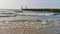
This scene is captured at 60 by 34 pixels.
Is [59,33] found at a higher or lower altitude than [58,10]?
higher

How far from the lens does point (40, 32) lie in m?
6.76

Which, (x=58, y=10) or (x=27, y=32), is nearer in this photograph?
(x=27, y=32)

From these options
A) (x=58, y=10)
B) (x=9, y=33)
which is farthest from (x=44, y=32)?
(x=58, y=10)

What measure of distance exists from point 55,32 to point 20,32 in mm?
1821

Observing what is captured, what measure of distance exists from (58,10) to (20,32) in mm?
22420

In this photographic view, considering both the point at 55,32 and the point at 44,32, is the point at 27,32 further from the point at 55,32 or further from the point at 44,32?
the point at 55,32

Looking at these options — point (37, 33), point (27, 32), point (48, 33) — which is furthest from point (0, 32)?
point (48, 33)

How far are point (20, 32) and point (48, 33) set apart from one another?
146cm

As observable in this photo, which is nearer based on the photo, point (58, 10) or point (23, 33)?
point (23, 33)

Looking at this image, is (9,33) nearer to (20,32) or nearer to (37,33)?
(20,32)

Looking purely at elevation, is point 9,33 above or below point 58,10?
above

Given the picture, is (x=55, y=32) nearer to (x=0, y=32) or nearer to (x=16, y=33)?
(x=16, y=33)

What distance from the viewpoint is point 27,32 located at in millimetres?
6703

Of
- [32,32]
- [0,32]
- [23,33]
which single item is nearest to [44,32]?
[32,32]
